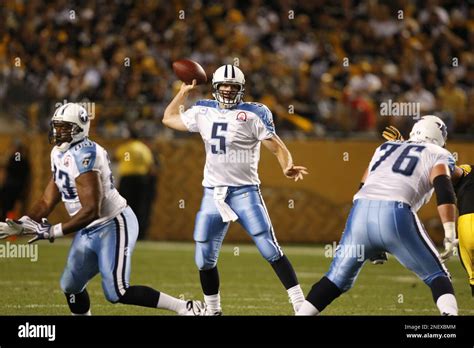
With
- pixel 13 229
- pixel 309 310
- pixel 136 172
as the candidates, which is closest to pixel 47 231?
pixel 13 229

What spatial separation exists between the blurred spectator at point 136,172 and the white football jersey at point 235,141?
6493 millimetres

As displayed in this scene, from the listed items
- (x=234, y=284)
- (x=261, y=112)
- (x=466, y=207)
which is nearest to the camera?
(x=261, y=112)

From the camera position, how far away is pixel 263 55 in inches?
613

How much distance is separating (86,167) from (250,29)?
998cm

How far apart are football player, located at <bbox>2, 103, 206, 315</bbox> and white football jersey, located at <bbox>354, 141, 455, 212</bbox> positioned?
1432 millimetres

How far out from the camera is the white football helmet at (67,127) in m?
6.81

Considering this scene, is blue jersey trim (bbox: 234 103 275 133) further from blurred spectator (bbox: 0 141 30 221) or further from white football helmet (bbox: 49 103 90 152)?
blurred spectator (bbox: 0 141 30 221)

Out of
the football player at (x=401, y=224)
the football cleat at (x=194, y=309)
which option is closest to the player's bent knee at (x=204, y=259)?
the football cleat at (x=194, y=309)

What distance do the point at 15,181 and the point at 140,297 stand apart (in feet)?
27.0

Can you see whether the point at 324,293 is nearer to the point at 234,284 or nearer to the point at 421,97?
the point at 234,284

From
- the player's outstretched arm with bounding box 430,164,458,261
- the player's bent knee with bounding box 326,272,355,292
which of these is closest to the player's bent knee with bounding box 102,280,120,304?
the player's bent knee with bounding box 326,272,355,292

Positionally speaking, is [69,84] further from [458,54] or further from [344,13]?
[458,54]

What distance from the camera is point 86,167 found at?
664 cm

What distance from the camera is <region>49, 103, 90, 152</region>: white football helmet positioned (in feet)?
22.4
